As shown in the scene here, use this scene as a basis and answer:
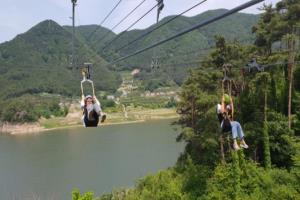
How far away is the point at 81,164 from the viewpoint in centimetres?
3656

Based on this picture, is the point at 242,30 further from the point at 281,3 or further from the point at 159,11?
the point at 159,11

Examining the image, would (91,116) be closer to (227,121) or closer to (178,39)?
(227,121)

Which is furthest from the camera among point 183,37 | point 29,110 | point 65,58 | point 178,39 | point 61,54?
point 183,37

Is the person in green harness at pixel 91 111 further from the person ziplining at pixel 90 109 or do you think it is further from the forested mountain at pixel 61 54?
the forested mountain at pixel 61 54

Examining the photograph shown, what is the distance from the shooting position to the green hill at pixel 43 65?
108188 mm

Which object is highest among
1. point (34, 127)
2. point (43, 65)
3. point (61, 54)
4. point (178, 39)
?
point (178, 39)

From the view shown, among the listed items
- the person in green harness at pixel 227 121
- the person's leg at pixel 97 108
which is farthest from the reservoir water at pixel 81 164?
the person in green harness at pixel 227 121

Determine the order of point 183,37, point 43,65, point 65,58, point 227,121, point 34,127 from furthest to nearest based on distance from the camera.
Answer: point 183,37, point 65,58, point 43,65, point 34,127, point 227,121

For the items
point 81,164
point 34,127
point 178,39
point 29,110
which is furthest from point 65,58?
point 81,164

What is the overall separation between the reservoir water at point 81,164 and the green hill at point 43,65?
113ft

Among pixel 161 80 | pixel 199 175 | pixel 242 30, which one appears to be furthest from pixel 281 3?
pixel 242 30

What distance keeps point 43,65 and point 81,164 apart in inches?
4156

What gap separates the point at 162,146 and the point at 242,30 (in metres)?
144

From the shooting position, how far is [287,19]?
19.8 m
